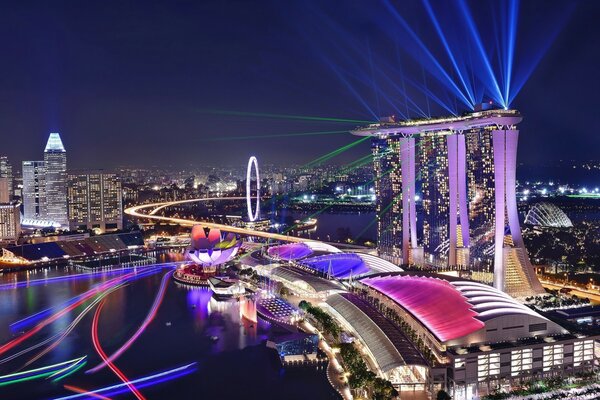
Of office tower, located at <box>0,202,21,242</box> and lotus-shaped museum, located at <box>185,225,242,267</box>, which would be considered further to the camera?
office tower, located at <box>0,202,21,242</box>

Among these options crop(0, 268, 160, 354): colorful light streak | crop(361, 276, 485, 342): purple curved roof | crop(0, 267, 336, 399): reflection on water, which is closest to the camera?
crop(0, 267, 336, 399): reflection on water

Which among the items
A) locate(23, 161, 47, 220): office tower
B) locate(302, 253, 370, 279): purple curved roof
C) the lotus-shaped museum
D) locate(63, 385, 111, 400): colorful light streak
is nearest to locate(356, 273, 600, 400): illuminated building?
locate(63, 385, 111, 400): colorful light streak

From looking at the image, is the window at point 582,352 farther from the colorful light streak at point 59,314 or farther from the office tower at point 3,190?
the office tower at point 3,190

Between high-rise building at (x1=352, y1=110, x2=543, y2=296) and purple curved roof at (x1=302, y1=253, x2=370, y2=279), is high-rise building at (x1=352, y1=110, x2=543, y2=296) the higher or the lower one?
the higher one

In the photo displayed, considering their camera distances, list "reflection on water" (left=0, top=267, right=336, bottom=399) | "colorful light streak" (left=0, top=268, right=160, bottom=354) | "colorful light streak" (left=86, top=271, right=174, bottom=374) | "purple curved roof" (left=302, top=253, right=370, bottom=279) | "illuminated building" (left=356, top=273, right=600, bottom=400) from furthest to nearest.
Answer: "purple curved roof" (left=302, top=253, right=370, bottom=279), "colorful light streak" (left=0, top=268, right=160, bottom=354), "colorful light streak" (left=86, top=271, right=174, bottom=374), "reflection on water" (left=0, top=267, right=336, bottom=399), "illuminated building" (left=356, top=273, right=600, bottom=400)

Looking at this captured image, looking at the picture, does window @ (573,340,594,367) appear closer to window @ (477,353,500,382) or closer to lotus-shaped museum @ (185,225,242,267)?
window @ (477,353,500,382)

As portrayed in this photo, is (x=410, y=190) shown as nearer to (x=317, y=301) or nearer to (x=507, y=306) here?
(x=317, y=301)

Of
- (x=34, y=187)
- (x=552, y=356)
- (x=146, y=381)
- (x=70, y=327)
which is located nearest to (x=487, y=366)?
(x=552, y=356)
